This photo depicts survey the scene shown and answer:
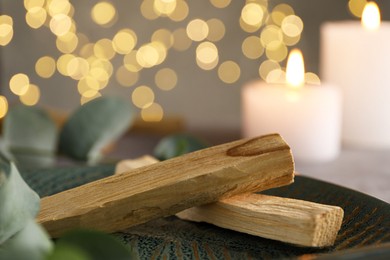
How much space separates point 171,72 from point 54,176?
2.86ft

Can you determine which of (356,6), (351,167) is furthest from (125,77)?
(351,167)

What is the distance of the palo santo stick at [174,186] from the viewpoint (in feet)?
1.35

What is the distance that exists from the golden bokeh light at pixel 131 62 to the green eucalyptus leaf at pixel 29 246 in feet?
3.54

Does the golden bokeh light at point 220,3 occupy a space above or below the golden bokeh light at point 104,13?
above

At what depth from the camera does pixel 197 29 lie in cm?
136

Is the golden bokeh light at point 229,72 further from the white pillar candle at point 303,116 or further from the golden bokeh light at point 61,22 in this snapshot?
the white pillar candle at point 303,116

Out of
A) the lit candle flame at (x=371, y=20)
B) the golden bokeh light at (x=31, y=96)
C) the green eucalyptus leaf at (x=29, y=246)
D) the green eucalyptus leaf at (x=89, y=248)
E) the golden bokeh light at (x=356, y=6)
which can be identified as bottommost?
the golden bokeh light at (x=31, y=96)

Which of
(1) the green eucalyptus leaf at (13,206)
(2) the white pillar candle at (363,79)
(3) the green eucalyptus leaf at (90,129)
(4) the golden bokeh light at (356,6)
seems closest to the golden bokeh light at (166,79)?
(4) the golden bokeh light at (356,6)

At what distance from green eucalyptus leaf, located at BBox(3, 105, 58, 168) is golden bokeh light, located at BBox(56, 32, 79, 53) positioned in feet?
2.28

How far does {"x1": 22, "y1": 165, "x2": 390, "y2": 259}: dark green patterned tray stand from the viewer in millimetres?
387

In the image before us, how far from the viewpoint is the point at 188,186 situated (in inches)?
16.2

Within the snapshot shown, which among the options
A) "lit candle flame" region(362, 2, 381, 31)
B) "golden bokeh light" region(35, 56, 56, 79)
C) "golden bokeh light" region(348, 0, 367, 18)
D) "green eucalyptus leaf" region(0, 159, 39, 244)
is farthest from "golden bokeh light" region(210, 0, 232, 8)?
"green eucalyptus leaf" region(0, 159, 39, 244)

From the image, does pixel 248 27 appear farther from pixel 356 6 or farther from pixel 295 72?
pixel 295 72

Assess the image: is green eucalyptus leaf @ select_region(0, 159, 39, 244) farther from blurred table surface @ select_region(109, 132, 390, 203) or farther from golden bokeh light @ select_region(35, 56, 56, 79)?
golden bokeh light @ select_region(35, 56, 56, 79)
